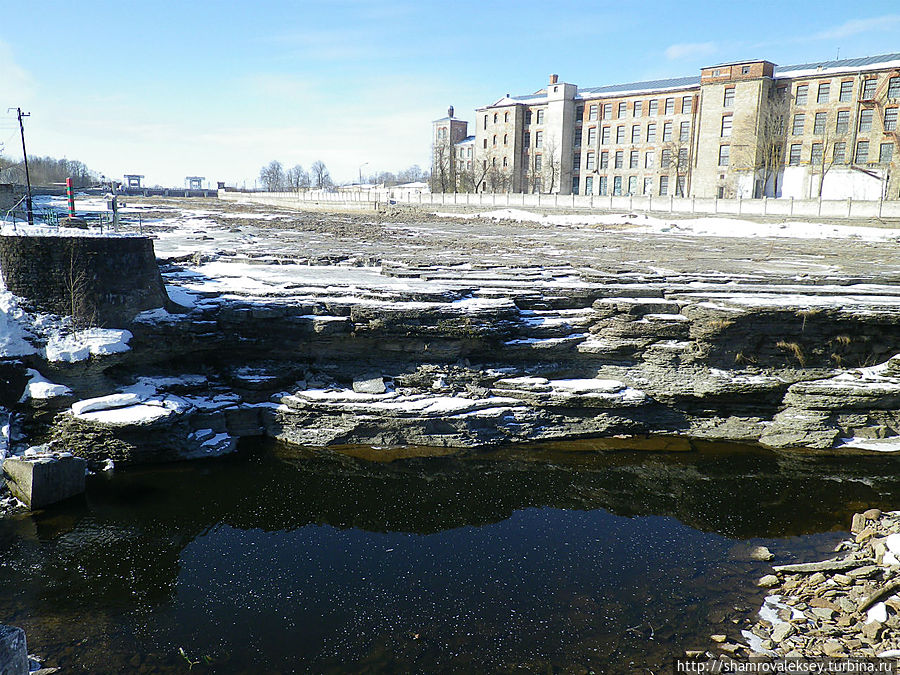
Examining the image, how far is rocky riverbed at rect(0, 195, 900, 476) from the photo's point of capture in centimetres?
1634

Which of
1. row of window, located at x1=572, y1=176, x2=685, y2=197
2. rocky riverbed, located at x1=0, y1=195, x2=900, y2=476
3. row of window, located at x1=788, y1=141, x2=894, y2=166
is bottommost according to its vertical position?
rocky riverbed, located at x1=0, y1=195, x2=900, y2=476

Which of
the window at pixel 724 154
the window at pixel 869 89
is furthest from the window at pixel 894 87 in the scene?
the window at pixel 724 154

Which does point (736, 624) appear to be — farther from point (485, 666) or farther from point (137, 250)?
point (137, 250)

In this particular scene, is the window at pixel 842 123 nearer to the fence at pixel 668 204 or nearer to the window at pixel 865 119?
the window at pixel 865 119

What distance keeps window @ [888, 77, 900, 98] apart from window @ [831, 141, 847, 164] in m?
4.70

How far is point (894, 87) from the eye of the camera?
50.7m

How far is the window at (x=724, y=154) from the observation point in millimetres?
58719

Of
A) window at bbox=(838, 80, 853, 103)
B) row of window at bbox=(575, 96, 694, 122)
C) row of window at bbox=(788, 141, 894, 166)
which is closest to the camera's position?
row of window at bbox=(788, 141, 894, 166)

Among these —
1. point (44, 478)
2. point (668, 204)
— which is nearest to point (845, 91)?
point (668, 204)

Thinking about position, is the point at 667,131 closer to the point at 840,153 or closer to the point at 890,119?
the point at 840,153

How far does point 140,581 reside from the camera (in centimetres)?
1127

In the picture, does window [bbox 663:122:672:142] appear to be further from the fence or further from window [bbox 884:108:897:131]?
window [bbox 884:108:897:131]

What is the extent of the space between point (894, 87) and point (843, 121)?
4.06 m

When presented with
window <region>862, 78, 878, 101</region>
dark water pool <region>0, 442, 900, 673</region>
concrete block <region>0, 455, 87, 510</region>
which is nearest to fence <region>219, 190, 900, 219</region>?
window <region>862, 78, 878, 101</region>
